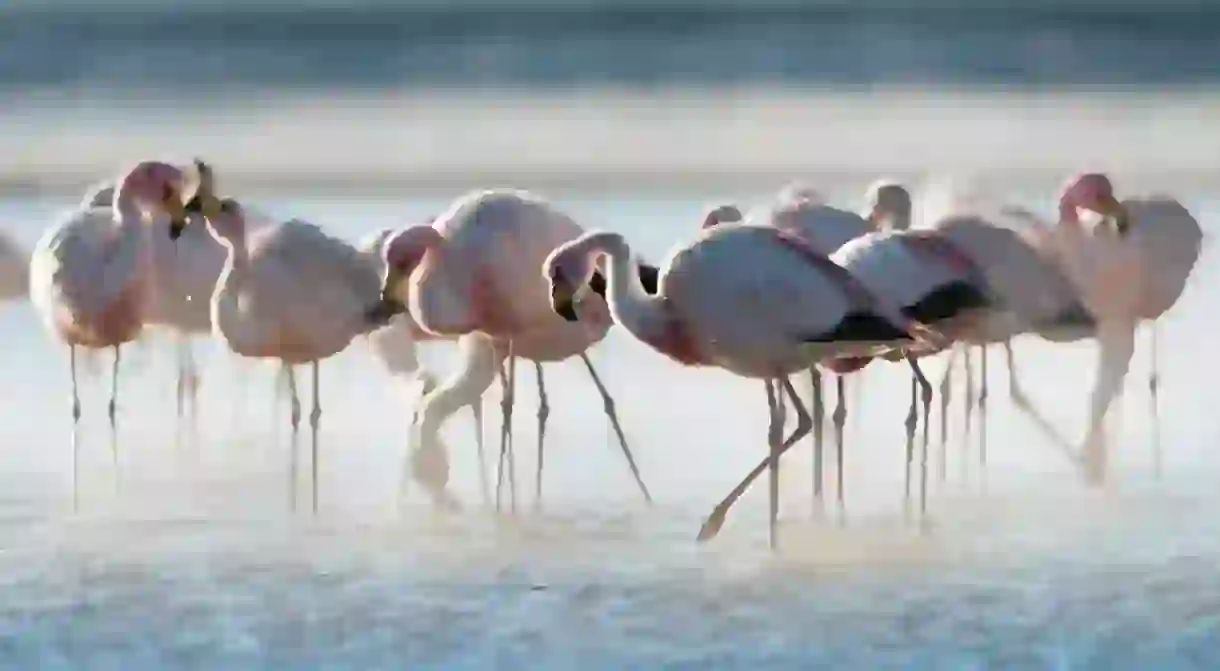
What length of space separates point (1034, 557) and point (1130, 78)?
13031 millimetres

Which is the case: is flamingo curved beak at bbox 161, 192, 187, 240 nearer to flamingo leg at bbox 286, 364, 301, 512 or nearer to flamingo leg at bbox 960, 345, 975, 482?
flamingo leg at bbox 286, 364, 301, 512

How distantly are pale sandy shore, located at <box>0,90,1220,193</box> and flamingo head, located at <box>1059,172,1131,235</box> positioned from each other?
543 centimetres

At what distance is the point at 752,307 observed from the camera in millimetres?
5371

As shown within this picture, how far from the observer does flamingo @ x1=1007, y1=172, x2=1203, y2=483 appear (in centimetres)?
685

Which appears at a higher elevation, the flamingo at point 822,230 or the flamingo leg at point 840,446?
the flamingo at point 822,230

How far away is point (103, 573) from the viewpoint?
514cm

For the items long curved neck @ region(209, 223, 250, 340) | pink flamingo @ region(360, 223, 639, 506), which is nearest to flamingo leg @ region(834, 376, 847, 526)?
pink flamingo @ region(360, 223, 639, 506)

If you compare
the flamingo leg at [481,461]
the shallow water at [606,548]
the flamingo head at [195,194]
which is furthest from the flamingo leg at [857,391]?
the flamingo head at [195,194]

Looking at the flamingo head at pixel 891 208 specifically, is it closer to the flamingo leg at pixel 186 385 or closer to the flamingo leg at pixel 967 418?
the flamingo leg at pixel 967 418

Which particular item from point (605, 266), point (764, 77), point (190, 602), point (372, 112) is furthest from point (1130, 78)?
point (190, 602)

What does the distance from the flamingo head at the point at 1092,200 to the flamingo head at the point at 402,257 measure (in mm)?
1914

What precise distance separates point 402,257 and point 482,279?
0.21 m

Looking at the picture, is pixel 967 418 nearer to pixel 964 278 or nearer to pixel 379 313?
pixel 964 278

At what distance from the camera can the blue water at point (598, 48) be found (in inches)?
756
